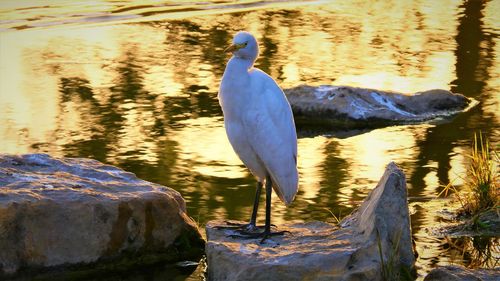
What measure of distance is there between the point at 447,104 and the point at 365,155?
1.47 m

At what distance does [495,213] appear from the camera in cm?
667

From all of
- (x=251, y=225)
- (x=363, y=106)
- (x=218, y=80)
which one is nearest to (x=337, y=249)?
(x=251, y=225)

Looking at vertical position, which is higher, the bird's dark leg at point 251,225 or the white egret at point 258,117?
the white egret at point 258,117

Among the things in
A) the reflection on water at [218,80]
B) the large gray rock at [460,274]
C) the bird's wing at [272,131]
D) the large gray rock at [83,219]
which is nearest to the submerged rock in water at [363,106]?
the reflection on water at [218,80]

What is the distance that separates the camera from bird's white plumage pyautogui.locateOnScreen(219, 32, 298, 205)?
607 cm

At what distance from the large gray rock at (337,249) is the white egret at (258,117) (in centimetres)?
26

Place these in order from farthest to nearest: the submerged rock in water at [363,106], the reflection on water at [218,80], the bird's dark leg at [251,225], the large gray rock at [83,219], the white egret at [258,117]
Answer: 1. the submerged rock in water at [363,106]
2. the reflection on water at [218,80]
3. the bird's dark leg at [251,225]
4. the white egret at [258,117]
5. the large gray rock at [83,219]

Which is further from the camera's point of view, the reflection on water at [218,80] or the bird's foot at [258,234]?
the reflection on water at [218,80]

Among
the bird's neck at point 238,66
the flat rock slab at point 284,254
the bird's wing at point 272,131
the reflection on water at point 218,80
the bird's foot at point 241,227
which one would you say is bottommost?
the reflection on water at point 218,80

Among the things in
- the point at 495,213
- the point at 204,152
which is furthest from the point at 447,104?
the point at 495,213

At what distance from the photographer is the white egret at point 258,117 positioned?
239 inches

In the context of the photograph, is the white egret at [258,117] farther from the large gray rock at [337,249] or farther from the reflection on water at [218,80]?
the reflection on water at [218,80]

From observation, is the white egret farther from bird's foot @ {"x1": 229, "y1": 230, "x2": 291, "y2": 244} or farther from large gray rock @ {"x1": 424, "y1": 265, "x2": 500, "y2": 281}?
large gray rock @ {"x1": 424, "y1": 265, "x2": 500, "y2": 281}

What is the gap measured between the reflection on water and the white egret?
0.92 m
